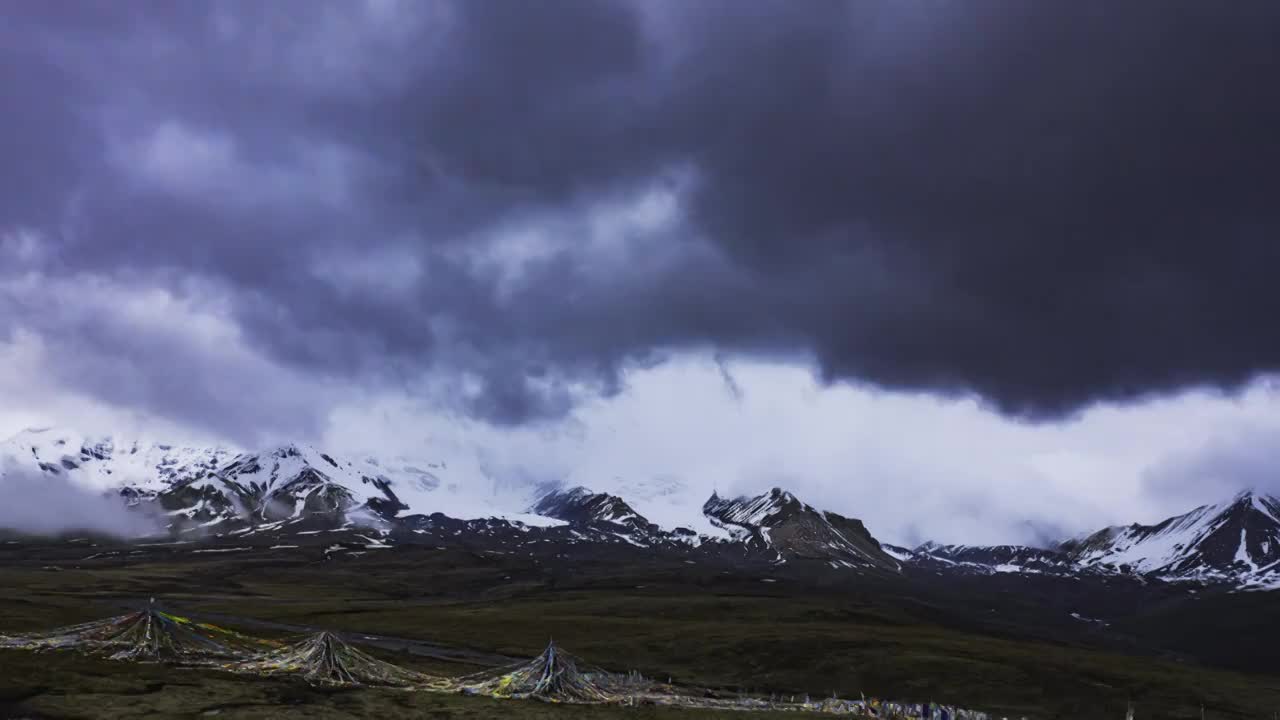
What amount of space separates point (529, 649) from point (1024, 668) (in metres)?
67.2

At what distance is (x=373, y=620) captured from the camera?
154m

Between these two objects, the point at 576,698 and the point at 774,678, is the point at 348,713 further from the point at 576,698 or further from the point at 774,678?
the point at 774,678

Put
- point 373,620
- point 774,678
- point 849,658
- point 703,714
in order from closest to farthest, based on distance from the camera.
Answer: point 703,714 < point 774,678 < point 849,658 < point 373,620

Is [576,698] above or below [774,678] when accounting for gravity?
above

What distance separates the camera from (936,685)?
96.9 m

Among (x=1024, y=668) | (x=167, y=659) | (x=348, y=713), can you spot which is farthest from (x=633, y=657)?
(x=348, y=713)

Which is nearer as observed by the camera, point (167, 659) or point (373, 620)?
point (167, 659)

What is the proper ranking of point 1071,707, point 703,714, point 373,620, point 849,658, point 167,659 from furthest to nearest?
point 373,620, point 849,658, point 1071,707, point 167,659, point 703,714

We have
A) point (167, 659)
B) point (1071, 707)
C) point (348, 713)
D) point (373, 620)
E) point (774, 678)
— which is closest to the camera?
point (348, 713)

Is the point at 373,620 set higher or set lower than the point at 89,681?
lower

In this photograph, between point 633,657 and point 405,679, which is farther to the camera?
point 633,657

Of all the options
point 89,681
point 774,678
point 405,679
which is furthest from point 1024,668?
point 89,681

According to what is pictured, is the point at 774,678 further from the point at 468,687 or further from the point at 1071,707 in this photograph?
the point at 468,687

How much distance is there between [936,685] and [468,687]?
64.9 meters
